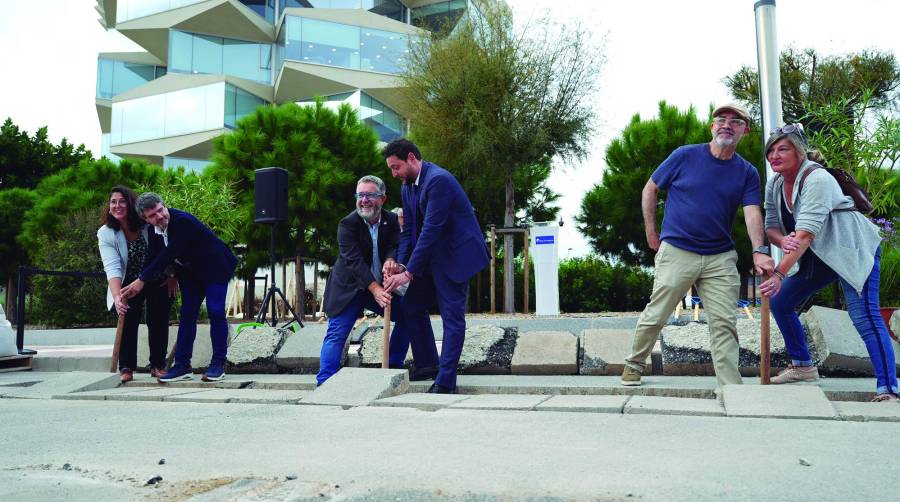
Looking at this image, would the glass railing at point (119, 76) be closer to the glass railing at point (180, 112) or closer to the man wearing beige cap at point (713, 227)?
the glass railing at point (180, 112)

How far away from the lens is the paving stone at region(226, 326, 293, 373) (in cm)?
651

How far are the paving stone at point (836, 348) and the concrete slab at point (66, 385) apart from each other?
4.99 meters

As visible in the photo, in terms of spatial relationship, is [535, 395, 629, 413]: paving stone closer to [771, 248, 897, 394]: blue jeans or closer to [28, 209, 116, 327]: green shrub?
[771, 248, 897, 394]: blue jeans

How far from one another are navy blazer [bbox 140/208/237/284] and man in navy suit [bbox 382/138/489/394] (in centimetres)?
172

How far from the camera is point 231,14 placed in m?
31.5

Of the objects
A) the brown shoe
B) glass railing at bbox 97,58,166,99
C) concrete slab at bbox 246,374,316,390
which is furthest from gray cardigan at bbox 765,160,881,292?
glass railing at bbox 97,58,166,99

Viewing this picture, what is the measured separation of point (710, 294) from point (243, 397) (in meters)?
2.87

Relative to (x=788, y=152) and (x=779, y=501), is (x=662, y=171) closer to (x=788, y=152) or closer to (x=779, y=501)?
(x=788, y=152)

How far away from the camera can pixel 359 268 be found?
5203mm

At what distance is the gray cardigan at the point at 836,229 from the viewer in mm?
4180

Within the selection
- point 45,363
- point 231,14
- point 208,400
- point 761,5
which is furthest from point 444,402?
point 231,14

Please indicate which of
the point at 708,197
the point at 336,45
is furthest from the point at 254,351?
the point at 336,45

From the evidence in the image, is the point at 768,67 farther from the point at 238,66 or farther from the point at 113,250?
the point at 238,66

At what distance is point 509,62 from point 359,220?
11.0 metres
